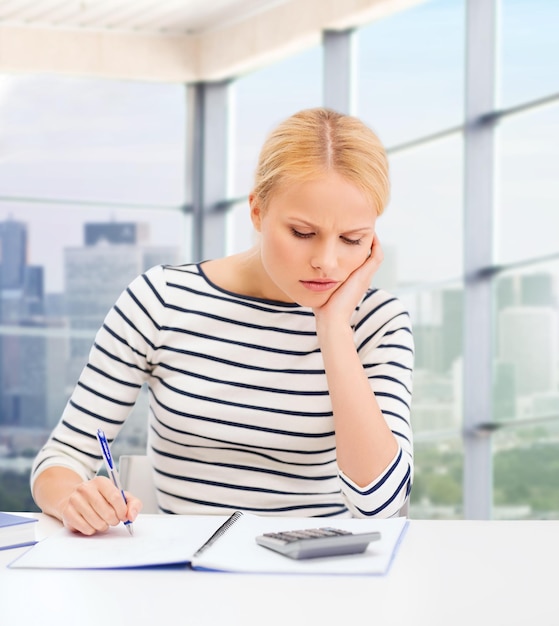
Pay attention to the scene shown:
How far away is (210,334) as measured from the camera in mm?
1923

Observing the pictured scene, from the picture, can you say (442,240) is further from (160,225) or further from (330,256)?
(330,256)

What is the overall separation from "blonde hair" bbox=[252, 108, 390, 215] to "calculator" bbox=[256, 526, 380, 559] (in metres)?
0.67

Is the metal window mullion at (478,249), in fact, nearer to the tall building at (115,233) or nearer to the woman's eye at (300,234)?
the tall building at (115,233)

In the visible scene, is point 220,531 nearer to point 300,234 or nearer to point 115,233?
point 300,234

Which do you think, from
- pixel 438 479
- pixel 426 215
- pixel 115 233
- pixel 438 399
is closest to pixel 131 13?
pixel 115 233

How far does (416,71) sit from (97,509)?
4577 millimetres

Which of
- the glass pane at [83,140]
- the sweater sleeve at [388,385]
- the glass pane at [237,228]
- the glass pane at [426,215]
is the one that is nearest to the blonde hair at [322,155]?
the sweater sleeve at [388,385]

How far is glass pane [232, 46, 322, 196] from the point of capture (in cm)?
641

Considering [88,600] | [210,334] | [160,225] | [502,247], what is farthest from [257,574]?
[160,225]

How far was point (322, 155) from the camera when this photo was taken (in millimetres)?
1702

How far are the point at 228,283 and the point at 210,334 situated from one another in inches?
4.7

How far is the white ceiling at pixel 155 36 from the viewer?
6.37 m

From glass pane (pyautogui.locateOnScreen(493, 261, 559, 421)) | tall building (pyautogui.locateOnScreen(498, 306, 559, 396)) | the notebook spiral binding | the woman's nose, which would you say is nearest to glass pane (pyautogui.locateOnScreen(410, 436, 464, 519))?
glass pane (pyautogui.locateOnScreen(493, 261, 559, 421))

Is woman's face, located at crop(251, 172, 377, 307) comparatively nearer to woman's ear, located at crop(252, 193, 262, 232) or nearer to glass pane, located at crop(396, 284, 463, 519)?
woman's ear, located at crop(252, 193, 262, 232)
